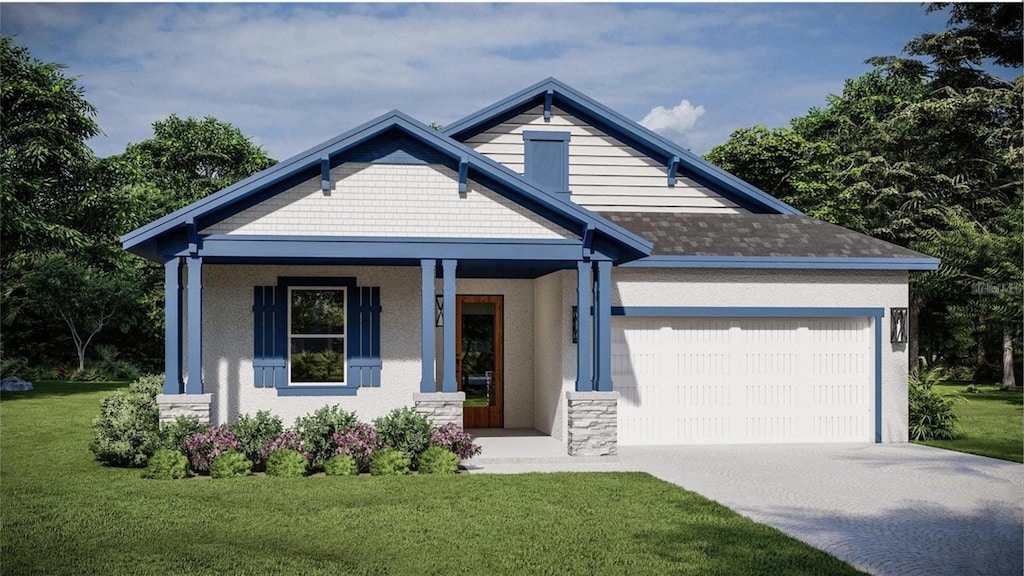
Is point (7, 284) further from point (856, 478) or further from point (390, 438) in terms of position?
point (856, 478)

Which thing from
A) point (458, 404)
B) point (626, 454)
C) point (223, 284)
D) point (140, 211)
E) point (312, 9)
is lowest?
point (626, 454)

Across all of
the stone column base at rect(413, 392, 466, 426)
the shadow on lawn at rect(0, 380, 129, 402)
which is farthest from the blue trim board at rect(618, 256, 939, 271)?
the shadow on lawn at rect(0, 380, 129, 402)

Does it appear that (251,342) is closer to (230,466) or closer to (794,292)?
(230,466)

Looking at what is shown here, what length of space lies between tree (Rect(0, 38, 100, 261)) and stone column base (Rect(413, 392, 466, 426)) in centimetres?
1947

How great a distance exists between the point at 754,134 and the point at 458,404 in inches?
1140

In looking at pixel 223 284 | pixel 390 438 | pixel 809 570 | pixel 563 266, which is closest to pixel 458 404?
pixel 390 438

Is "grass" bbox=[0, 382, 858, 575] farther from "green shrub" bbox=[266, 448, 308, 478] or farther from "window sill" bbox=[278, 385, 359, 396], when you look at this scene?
"window sill" bbox=[278, 385, 359, 396]

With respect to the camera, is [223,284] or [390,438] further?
[223,284]

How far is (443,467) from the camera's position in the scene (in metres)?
12.3

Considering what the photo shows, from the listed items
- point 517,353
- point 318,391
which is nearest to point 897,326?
point 517,353

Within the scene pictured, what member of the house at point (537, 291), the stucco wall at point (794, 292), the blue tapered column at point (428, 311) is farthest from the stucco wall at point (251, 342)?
the stucco wall at point (794, 292)

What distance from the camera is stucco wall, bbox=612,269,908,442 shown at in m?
15.9

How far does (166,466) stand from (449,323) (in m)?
4.40

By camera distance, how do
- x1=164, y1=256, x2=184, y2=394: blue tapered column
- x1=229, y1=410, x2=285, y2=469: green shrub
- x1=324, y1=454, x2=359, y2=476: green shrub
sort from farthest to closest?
x1=164, y1=256, x2=184, y2=394: blue tapered column < x1=229, y1=410, x2=285, y2=469: green shrub < x1=324, y1=454, x2=359, y2=476: green shrub
